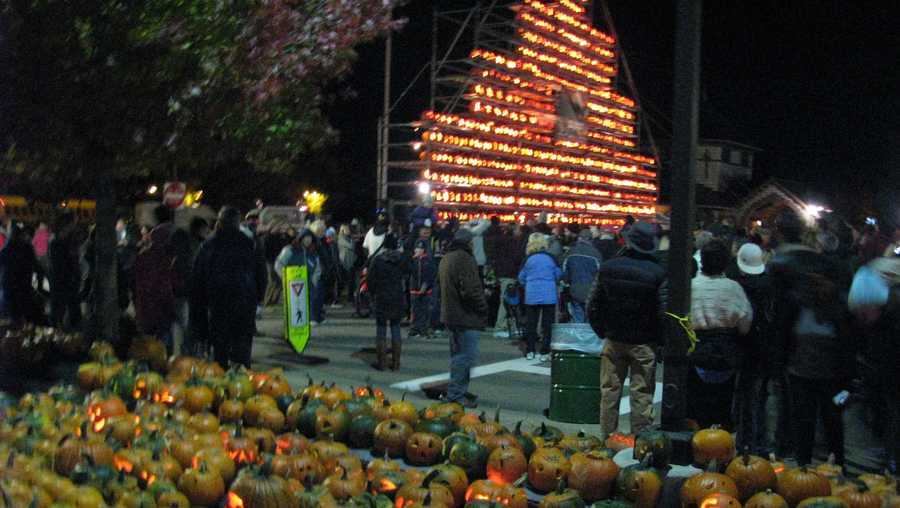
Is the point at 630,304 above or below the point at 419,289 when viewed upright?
above

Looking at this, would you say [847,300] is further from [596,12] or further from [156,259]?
[596,12]

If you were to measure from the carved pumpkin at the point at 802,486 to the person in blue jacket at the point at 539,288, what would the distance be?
7.82 meters

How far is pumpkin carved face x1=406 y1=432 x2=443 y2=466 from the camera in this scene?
5.36 m

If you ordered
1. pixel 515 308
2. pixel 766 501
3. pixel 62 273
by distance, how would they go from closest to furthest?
pixel 766 501
pixel 62 273
pixel 515 308

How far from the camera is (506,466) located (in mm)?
4984

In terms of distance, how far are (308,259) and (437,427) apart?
9108 mm

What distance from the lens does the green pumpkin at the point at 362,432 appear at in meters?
5.71

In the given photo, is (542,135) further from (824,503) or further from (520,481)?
(824,503)

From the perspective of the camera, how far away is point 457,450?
5145 mm

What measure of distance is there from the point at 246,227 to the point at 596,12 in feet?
102

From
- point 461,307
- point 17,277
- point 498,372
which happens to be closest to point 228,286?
point 461,307

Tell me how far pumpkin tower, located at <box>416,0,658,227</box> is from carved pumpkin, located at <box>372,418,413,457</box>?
16.9m

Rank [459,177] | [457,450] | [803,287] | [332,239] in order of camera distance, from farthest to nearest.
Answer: [459,177] → [332,239] → [803,287] → [457,450]

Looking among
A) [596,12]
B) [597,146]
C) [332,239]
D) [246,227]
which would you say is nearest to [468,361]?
[246,227]
